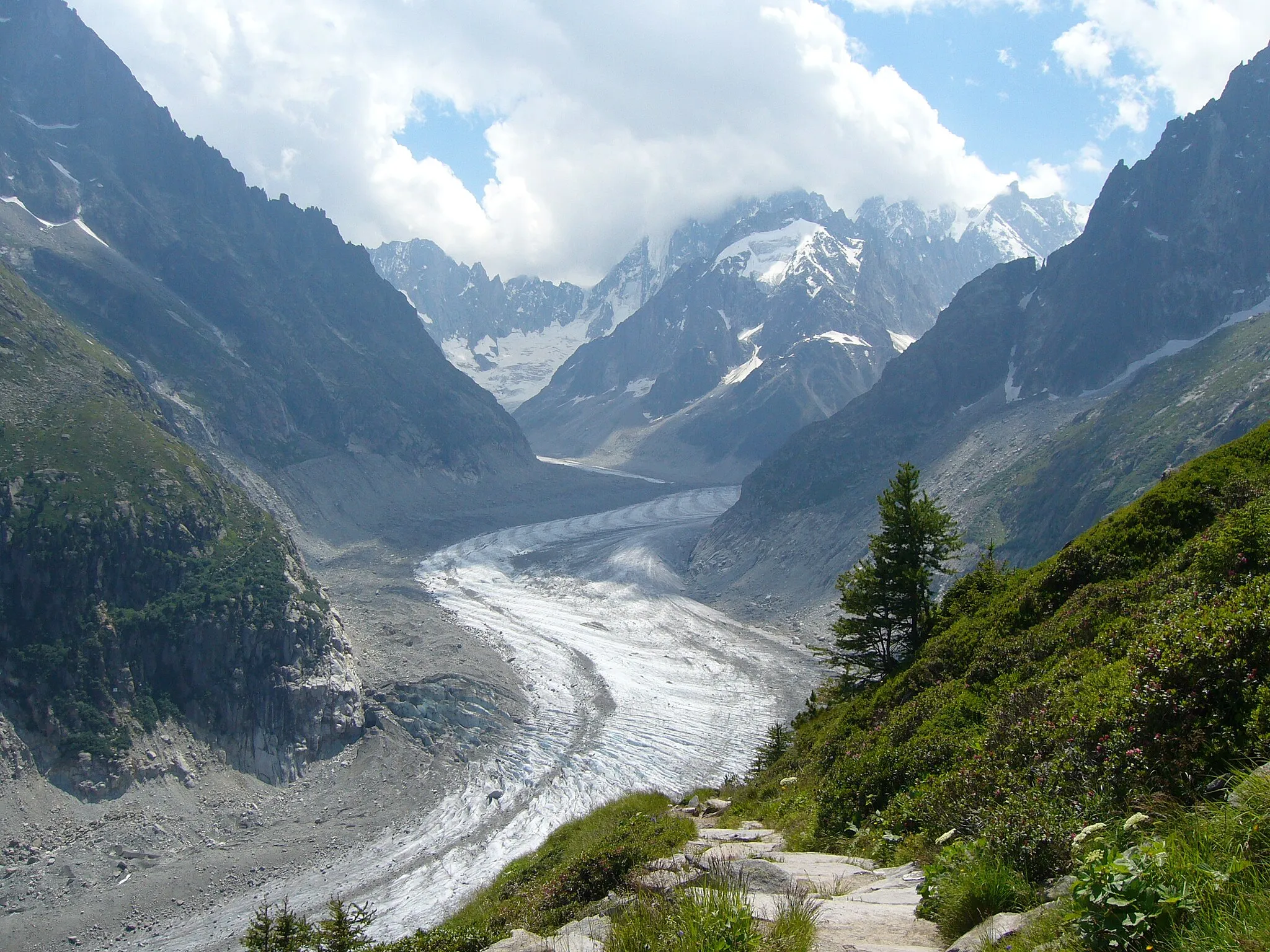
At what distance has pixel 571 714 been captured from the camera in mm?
75375

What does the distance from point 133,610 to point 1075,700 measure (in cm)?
8039

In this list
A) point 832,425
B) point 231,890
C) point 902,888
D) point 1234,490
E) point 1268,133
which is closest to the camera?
point 902,888

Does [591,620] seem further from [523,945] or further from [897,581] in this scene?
[523,945]

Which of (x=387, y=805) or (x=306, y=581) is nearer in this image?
(x=387, y=805)

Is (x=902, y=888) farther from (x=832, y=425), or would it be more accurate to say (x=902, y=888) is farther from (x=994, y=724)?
(x=832, y=425)

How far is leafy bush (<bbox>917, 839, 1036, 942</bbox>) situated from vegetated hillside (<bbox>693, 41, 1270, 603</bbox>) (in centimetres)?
11054

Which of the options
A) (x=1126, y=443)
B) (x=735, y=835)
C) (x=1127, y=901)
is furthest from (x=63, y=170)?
(x=1127, y=901)

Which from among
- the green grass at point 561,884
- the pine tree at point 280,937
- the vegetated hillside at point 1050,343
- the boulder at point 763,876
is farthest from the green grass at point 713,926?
the vegetated hillside at point 1050,343

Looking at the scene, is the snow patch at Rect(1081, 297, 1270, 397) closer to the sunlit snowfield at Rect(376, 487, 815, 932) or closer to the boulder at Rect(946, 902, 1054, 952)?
the sunlit snowfield at Rect(376, 487, 815, 932)

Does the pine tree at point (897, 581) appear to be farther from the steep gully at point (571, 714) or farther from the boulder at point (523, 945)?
the steep gully at point (571, 714)

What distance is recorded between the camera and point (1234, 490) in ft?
53.2

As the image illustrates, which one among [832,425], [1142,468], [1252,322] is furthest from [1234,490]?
[832,425]

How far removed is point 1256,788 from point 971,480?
4972 inches

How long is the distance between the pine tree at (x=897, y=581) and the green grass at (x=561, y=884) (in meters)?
12.8
